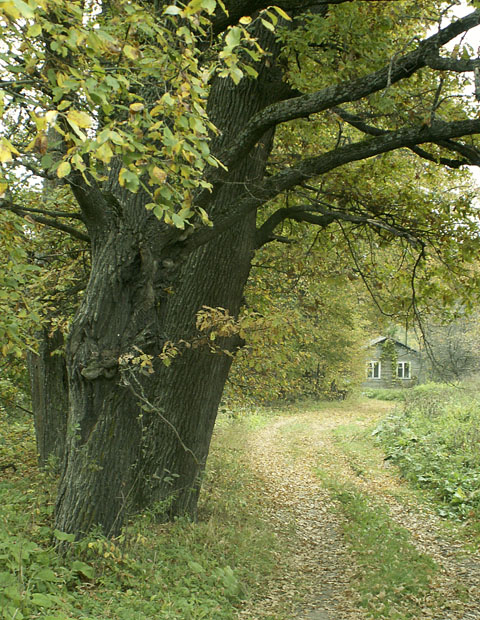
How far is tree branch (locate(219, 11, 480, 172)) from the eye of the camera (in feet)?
15.6

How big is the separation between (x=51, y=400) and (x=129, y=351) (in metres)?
4.14

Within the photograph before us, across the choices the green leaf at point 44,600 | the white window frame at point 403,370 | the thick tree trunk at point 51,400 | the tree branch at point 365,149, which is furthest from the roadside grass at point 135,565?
the white window frame at point 403,370

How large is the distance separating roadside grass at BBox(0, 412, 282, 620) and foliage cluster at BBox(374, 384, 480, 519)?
3.92m

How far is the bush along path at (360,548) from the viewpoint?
622 centimetres

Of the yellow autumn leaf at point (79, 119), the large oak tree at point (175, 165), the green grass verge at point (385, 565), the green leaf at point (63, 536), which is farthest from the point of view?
the green grass verge at point (385, 565)

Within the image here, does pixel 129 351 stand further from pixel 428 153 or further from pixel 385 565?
pixel 385 565

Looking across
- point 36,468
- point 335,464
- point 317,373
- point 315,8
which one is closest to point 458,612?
point 36,468

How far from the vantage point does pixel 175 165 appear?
360 cm

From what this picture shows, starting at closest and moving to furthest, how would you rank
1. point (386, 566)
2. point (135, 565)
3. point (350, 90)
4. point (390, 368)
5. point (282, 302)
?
point (350, 90) < point (135, 565) < point (386, 566) < point (282, 302) < point (390, 368)

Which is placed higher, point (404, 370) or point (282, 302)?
point (404, 370)

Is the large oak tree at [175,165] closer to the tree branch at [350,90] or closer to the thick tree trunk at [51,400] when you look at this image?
the tree branch at [350,90]

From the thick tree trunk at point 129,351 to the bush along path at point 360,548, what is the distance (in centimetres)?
208

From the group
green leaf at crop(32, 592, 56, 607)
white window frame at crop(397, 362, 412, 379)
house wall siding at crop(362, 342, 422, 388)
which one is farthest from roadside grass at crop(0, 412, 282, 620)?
white window frame at crop(397, 362, 412, 379)

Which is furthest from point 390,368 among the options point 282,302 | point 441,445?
point 282,302
